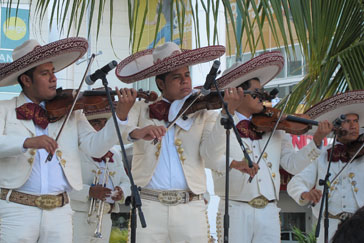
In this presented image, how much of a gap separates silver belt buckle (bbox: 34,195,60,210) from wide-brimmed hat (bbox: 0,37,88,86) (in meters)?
0.86

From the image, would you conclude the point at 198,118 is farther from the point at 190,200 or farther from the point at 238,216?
the point at 238,216

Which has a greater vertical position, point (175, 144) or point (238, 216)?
point (175, 144)

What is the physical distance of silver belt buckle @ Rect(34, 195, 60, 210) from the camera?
3842mm

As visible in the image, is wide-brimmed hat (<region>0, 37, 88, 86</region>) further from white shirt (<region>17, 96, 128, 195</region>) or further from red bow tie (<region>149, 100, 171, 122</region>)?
red bow tie (<region>149, 100, 171, 122</region>)

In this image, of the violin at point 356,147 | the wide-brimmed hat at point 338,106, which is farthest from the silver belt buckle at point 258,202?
the violin at point 356,147

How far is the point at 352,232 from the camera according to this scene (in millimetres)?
1358

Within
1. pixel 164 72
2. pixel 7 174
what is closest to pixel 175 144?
pixel 164 72

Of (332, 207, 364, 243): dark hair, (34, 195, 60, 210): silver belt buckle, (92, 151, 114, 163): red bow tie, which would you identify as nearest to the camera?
(332, 207, 364, 243): dark hair

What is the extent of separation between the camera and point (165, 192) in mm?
4234

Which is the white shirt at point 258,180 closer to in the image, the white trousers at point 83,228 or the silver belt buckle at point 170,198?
the silver belt buckle at point 170,198

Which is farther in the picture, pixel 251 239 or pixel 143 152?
pixel 251 239

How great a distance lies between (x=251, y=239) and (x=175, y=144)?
3.44 feet

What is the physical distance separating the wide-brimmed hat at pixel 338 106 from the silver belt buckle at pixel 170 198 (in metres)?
1.69

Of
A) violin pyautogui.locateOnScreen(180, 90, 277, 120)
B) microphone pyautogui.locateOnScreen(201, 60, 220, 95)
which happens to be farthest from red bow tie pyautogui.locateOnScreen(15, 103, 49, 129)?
microphone pyautogui.locateOnScreen(201, 60, 220, 95)
